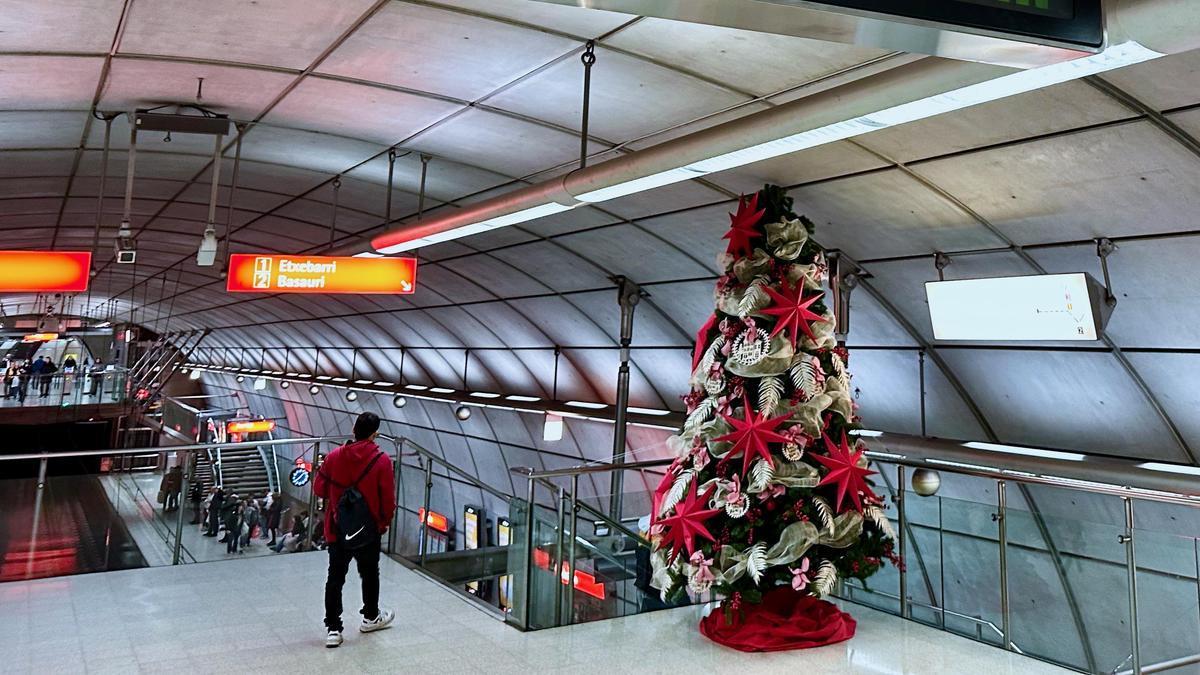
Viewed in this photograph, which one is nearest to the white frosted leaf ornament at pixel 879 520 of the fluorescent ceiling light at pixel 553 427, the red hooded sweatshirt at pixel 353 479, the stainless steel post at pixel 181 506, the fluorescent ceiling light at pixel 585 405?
the red hooded sweatshirt at pixel 353 479

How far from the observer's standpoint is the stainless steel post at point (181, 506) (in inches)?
289

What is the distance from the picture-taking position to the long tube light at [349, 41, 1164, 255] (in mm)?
3213

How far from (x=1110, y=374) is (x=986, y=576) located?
136 inches

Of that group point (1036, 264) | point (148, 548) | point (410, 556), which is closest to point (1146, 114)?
point (1036, 264)

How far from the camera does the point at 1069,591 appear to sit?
17.1 ft

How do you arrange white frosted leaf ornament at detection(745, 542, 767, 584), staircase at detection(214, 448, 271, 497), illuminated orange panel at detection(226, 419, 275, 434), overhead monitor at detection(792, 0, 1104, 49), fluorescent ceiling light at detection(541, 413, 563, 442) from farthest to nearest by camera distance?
illuminated orange panel at detection(226, 419, 275, 434) < fluorescent ceiling light at detection(541, 413, 563, 442) < staircase at detection(214, 448, 271, 497) < white frosted leaf ornament at detection(745, 542, 767, 584) < overhead monitor at detection(792, 0, 1104, 49)

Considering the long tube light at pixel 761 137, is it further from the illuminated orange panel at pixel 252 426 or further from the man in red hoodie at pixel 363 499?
the illuminated orange panel at pixel 252 426

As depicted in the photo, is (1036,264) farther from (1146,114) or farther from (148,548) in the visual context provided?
(148,548)

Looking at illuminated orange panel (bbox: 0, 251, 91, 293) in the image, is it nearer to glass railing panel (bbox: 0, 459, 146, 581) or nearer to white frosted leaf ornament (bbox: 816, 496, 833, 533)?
glass railing panel (bbox: 0, 459, 146, 581)

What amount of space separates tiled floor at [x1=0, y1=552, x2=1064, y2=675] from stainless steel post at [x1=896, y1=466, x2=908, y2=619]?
8.6 inches

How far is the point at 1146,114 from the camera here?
516cm

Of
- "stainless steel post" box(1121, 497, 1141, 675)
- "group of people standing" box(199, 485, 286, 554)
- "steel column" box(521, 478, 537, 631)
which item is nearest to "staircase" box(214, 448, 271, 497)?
"group of people standing" box(199, 485, 286, 554)

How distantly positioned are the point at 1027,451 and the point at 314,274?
817 cm

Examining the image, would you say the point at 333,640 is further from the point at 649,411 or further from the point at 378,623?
the point at 649,411
